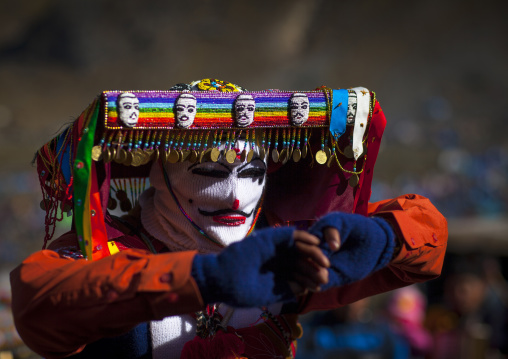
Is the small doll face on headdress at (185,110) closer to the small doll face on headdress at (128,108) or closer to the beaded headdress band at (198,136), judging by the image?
the beaded headdress band at (198,136)

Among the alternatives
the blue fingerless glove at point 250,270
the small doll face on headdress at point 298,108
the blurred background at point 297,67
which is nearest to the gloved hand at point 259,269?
the blue fingerless glove at point 250,270

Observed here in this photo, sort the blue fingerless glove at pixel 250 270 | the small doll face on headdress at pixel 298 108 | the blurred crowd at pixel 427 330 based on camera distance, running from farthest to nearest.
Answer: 1. the blurred crowd at pixel 427 330
2. the small doll face on headdress at pixel 298 108
3. the blue fingerless glove at pixel 250 270

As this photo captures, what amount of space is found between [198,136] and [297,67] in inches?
508

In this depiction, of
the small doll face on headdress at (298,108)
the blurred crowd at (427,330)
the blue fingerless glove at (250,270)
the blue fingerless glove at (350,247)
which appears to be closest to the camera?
the blue fingerless glove at (250,270)

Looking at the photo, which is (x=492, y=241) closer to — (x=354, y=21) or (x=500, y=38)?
(x=354, y=21)

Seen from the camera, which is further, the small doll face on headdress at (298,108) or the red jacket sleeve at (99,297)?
the small doll face on headdress at (298,108)

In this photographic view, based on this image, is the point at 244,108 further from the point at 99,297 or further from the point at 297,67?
the point at 297,67

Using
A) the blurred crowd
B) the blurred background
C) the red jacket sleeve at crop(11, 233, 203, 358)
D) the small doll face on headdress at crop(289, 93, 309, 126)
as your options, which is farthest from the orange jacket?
the blurred background

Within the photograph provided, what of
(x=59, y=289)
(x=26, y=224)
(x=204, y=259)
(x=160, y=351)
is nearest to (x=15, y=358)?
(x=160, y=351)

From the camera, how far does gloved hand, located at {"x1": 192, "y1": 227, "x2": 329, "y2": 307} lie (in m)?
1.23

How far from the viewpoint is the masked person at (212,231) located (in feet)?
4.18

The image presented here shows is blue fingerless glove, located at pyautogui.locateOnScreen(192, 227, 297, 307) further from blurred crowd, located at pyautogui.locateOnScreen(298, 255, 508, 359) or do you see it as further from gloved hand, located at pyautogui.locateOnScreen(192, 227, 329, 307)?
blurred crowd, located at pyautogui.locateOnScreen(298, 255, 508, 359)

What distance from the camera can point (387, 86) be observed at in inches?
598

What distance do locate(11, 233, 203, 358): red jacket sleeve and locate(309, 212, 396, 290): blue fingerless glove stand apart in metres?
0.34
